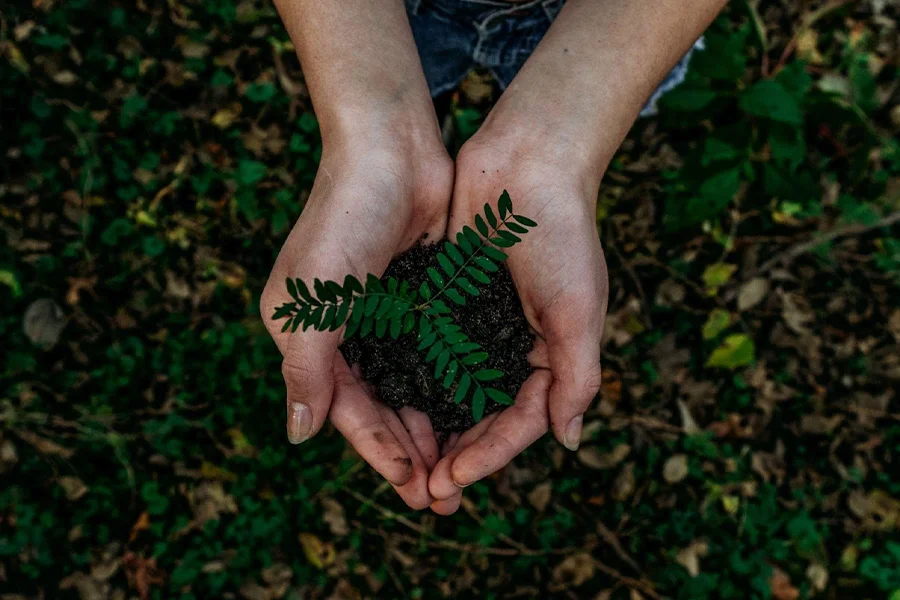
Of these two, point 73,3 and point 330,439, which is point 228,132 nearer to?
point 73,3

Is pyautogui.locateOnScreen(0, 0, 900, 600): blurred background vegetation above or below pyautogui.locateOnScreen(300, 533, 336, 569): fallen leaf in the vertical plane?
above

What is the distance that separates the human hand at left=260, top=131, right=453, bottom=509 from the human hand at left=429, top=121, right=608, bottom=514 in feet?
0.53

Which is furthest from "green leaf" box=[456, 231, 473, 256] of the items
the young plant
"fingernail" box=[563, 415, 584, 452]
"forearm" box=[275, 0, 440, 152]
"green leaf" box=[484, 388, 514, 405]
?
"fingernail" box=[563, 415, 584, 452]

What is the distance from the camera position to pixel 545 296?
8.22 ft

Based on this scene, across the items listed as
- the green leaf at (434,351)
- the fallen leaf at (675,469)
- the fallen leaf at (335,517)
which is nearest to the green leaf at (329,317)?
the green leaf at (434,351)

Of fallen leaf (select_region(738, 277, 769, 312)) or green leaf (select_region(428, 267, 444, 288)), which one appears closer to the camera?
green leaf (select_region(428, 267, 444, 288))

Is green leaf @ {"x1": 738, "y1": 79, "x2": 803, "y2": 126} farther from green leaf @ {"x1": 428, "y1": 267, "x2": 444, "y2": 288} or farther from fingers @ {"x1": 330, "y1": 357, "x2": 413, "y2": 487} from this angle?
fingers @ {"x1": 330, "y1": 357, "x2": 413, "y2": 487}

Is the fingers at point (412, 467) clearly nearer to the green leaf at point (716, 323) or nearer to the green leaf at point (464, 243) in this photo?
the green leaf at point (464, 243)

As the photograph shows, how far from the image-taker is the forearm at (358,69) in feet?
8.53

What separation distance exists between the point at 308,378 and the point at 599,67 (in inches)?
62.7

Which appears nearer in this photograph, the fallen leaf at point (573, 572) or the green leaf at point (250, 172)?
the fallen leaf at point (573, 572)

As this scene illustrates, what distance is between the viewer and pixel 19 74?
4.09 metres

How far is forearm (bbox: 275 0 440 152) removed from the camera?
2.60 meters

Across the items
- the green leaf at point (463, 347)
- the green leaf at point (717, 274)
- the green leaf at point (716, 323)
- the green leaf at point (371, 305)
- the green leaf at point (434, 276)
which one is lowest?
the green leaf at point (716, 323)
